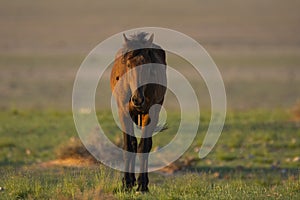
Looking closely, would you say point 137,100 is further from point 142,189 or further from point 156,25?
point 156,25

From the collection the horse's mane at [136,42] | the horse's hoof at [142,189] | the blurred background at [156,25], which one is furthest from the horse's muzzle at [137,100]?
the blurred background at [156,25]

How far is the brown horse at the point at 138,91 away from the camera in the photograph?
33.2ft

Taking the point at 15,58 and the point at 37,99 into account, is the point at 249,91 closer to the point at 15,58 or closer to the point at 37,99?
the point at 37,99

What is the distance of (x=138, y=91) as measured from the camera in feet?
32.7

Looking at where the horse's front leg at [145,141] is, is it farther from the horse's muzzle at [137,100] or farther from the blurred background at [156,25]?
the blurred background at [156,25]

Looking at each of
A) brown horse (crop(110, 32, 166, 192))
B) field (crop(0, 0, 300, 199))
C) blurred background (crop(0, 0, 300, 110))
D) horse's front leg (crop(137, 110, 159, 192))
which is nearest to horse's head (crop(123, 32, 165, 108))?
brown horse (crop(110, 32, 166, 192))

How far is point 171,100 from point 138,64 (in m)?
29.4

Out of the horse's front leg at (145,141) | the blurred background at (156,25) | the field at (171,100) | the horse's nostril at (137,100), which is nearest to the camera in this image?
the horse's nostril at (137,100)

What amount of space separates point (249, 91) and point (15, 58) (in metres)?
24.1

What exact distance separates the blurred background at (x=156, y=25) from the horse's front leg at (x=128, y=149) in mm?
24500

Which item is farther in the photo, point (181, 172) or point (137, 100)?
point (181, 172)

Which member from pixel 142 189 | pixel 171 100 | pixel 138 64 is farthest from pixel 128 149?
pixel 171 100

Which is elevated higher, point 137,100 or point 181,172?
point 137,100

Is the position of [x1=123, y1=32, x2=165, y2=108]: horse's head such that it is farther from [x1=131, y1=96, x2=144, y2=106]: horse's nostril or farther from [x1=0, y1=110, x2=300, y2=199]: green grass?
[x1=0, y1=110, x2=300, y2=199]: green grass
